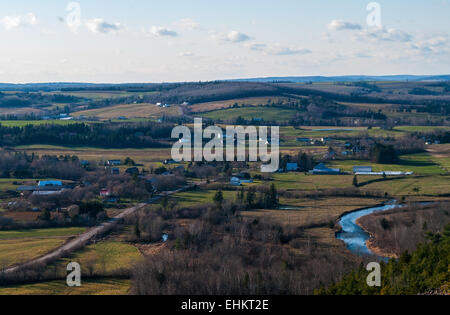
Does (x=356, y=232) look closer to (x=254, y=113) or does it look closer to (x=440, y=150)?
(x=440, y=150)

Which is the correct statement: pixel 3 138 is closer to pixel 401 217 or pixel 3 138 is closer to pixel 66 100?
pixel 401 217

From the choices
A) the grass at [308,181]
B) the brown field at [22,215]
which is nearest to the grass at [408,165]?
the grass at [308,181]

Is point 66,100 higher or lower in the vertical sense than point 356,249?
higher

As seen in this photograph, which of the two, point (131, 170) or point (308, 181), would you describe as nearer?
point (308, 181)

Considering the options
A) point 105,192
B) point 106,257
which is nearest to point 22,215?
point 105,192

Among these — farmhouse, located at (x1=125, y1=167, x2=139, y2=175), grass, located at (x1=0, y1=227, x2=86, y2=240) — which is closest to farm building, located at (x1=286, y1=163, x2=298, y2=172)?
farmhouse, located at (x1=125, y1=167, x2=139, y2=175)

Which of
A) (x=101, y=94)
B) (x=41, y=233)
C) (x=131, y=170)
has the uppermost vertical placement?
(x=101, y=94)
